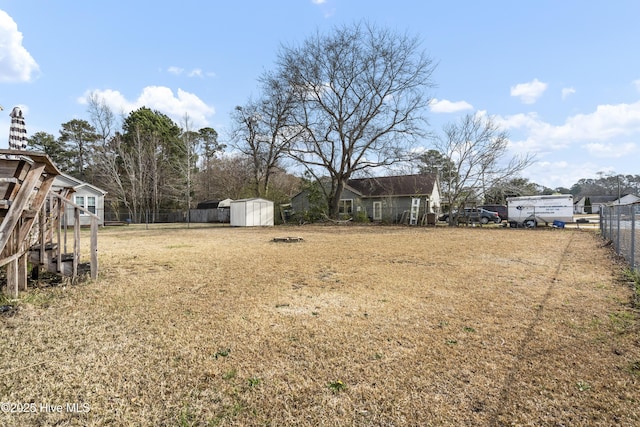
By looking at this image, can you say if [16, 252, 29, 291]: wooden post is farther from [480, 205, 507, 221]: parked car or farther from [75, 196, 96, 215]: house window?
[480, 205, 507, 221]: parked car

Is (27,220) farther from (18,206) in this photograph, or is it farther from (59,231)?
(18,206)

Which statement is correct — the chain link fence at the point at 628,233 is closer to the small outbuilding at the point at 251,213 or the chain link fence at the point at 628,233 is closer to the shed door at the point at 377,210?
the shed door at the point at 377,210

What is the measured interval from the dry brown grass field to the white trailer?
16.2 metres

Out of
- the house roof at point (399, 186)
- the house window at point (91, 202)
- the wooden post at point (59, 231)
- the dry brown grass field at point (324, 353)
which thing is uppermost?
the house roof at point (399, 186)

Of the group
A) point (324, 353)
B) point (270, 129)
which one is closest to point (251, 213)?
point (270, 129)

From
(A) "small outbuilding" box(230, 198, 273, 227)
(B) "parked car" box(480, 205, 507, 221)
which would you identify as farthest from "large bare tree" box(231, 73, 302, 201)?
(B) "parked car" box(480, 205, 507, 221)

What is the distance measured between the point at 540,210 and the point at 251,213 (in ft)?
60.0

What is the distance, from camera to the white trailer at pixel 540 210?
19.1 metres

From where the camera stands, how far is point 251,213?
2250cm

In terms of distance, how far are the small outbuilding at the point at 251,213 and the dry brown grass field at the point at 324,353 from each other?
16.6 m

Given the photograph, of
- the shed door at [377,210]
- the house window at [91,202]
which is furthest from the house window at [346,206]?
the house window at [91,202]

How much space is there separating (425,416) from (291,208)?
1053 inches

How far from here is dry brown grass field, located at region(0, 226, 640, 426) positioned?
209cm

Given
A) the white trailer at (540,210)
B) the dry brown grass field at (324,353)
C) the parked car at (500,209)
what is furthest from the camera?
the parked car at (500,209)
